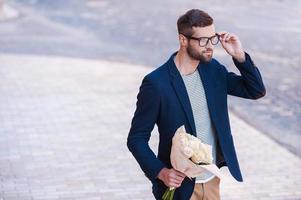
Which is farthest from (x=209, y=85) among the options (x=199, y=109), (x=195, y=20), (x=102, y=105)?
(x=102, y=105)

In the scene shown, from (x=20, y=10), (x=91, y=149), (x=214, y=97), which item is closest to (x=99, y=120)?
(x=91, y=149)

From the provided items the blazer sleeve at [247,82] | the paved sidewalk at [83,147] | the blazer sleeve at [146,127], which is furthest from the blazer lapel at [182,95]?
the paved sidewalk at [83,147]

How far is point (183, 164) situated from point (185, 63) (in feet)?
2.18

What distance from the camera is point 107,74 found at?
1381 centimetres

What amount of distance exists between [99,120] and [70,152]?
163 centimetres

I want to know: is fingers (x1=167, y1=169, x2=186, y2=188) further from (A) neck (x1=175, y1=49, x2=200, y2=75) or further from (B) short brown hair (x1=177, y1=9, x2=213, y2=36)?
(B) short brown hair (x1=177, y1=9, x2=213, y2=36)

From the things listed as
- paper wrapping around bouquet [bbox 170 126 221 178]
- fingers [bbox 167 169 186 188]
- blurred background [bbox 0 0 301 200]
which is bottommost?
blurred background [bbox 0 0 301 200]

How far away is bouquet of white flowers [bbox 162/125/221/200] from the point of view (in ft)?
12.7

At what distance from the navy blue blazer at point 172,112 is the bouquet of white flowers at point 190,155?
185 mm

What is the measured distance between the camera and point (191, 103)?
4223 mm

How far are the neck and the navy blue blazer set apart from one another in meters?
0.04

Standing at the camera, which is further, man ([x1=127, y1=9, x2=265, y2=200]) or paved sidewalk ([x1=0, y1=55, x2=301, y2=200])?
paved sidewalk ([x1=0, y1=55, x2=301, y2=200])

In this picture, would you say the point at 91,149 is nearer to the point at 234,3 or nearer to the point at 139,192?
the point at 139,192

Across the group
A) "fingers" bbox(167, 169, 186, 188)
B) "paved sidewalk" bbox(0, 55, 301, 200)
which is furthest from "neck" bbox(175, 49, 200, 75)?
"paved sidewalk" bbox(0, 55, 301, 200)
